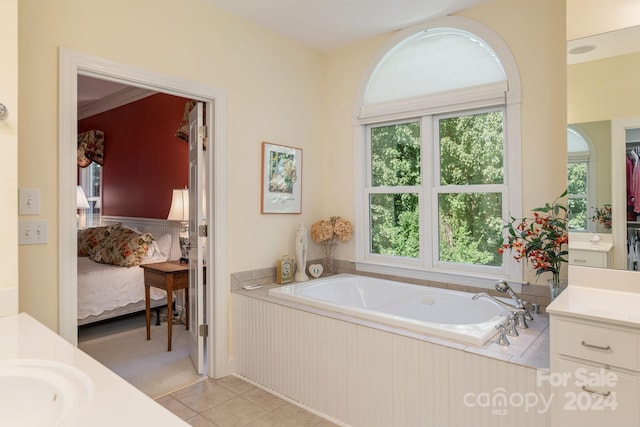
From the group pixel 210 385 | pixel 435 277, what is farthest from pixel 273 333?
pixel 435 277

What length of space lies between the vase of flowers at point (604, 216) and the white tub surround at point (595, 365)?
1.76 feet

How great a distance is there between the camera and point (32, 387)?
95 cm

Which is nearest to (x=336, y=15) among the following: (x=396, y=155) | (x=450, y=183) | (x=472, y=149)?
(x=396, y=155)

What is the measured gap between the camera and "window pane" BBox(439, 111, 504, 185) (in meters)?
2.74

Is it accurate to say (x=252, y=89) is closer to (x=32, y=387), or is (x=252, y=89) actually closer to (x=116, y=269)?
(x=116, y=269)

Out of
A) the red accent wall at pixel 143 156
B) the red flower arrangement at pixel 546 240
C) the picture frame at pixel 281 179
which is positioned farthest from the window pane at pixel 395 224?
the red accent wall at pixel 143 156

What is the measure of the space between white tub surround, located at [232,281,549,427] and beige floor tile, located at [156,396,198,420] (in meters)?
0.48

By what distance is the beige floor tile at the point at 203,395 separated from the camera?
2420 mm

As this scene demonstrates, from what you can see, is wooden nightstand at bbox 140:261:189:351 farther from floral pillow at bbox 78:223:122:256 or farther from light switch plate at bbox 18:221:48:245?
light switch plate at bbox 18:221:48:245

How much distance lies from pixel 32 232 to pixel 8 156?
566 mm

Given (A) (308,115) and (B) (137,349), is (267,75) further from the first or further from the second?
(B) (137,349)

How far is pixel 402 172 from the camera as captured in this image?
3213 mm

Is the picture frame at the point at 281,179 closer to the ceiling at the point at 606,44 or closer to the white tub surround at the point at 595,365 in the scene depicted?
the ceiling at the point at 606,44

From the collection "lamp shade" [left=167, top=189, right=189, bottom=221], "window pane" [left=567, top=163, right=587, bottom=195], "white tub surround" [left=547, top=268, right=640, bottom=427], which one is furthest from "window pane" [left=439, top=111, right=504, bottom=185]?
"lamp shade" [left=167, top=189, right=189, bottom=221]
